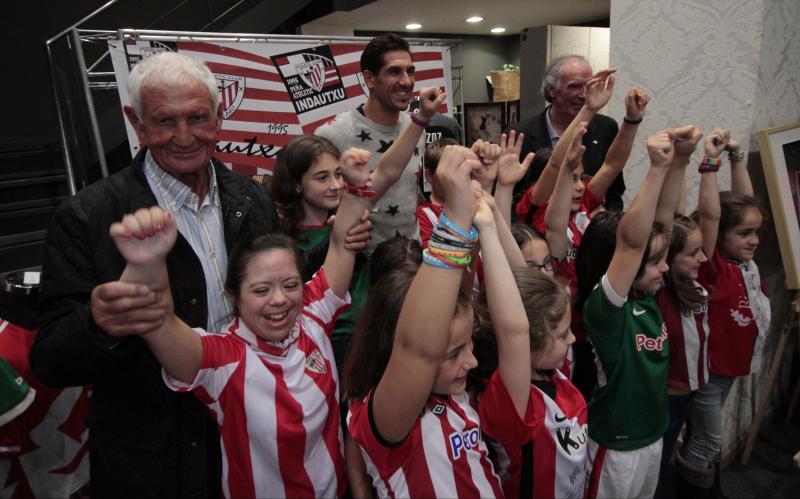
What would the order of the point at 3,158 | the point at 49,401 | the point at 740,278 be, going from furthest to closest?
the point at 3,158, the point at 740,278, the point at 49,401

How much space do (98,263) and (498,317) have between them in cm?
82

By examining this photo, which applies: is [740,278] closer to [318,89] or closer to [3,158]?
[318,89]

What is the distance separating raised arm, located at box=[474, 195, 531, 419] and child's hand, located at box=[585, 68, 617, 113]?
1202 mm

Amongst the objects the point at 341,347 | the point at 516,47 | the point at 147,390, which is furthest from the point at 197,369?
the point at 516,47

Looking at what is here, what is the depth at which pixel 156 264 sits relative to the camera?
0.83 m

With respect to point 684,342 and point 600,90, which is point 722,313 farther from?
point 600,90

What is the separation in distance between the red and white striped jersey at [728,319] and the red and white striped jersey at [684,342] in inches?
5.4

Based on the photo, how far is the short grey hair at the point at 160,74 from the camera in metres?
1.08

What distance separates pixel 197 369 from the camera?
40.9 inches

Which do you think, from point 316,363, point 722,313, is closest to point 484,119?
point 722,313

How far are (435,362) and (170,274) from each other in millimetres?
630

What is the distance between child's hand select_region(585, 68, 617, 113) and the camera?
1983 millimetres

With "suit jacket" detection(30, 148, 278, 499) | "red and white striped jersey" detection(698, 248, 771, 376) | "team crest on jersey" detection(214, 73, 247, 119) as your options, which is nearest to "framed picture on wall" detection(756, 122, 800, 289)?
"red and white striped jersey" detection(698, 248, 771, 376)

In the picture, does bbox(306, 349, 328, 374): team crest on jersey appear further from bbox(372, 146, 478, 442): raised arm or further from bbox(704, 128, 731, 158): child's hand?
bbox(704, 128, 731, 158): child's hand
